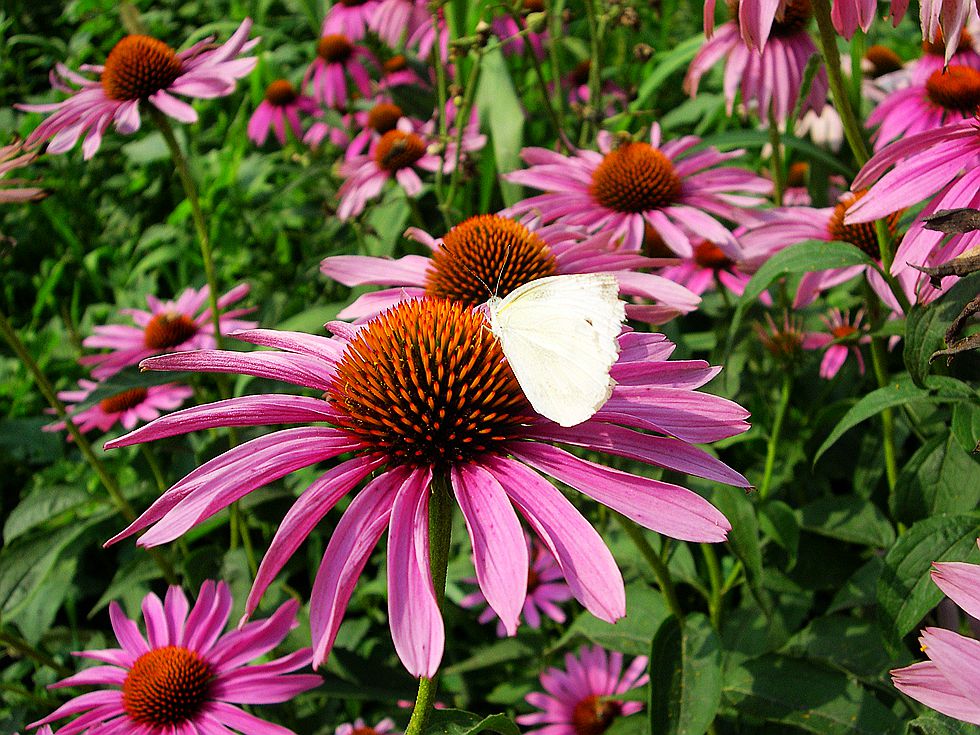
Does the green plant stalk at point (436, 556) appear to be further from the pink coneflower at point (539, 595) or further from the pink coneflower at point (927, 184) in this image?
the pink coneflower at point (539, 595)

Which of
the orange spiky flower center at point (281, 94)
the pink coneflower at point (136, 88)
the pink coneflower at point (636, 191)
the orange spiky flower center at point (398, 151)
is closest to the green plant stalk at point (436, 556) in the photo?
the pink coneflower at point (636, 191)

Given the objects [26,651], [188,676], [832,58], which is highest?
[832,58]

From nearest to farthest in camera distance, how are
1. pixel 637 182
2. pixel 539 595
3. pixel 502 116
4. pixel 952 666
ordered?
pixel 952 666
pixel 637 182
pixel 539 595
pixel 502 116

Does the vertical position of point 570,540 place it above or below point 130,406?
→ above

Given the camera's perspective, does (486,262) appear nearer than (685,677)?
No

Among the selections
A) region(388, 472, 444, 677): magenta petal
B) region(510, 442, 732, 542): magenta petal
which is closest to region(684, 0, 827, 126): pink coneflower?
region(510, 442, 732, 542): magenta petal

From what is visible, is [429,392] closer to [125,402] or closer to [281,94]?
[125,402]

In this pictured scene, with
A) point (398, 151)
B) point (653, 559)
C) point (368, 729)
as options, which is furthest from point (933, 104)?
point (368, 729)

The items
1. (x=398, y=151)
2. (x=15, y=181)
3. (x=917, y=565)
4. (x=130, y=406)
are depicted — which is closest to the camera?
(x=917, y=565)
